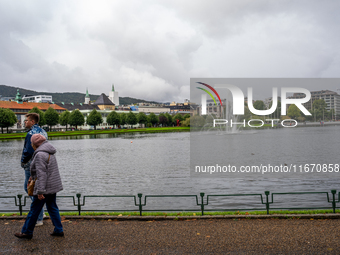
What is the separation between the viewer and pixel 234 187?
59.2 feet

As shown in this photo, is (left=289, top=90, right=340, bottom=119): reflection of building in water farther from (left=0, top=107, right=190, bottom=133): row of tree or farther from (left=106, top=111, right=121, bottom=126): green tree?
(left=106, top=111, right=121, bottom=126): green tree

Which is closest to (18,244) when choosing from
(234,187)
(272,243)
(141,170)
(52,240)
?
(52,240)

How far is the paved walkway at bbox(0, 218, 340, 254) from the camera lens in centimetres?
664

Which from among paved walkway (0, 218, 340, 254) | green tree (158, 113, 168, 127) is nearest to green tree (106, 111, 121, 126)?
green tree (158, 113, 168, 127)

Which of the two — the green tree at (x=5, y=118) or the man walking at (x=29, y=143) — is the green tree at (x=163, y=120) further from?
the man walking at (x=29, y=143)

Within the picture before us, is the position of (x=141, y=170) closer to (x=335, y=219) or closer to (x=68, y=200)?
(x=68, y=200)

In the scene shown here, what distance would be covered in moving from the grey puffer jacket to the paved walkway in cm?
119

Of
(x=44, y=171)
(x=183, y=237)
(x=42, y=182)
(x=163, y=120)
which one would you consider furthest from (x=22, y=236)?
(x=163, y=120)

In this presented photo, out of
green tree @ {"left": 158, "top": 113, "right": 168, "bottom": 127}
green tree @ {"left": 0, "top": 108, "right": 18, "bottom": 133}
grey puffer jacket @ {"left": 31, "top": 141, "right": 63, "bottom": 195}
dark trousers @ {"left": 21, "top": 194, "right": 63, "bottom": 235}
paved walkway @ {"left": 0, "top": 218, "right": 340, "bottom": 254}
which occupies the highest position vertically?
green tree @ {"left": 158, "top": 113, "right": 168, "bottom": 127}

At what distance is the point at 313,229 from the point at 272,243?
1406 millimetres

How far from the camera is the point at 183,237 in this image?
A: 7348 millimetres

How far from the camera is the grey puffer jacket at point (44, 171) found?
23.6 feet

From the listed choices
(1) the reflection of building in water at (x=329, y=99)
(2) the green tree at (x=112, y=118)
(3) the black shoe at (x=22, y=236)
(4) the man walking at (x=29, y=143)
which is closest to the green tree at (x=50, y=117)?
(2) the green tree at (x=112, y=118)

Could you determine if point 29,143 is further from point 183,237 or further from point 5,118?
point 5,118
